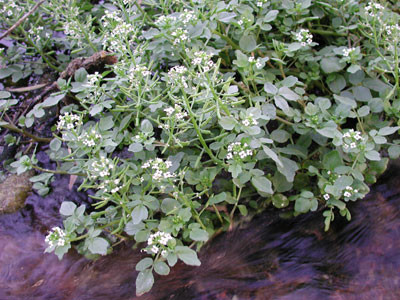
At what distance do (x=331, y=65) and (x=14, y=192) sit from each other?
1.97 m

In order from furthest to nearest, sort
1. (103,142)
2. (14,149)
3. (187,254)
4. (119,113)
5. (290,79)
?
(14,149) → (119,113) → (290,79) → (103,142) → (187,254)

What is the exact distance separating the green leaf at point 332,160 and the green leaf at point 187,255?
0.79 meters

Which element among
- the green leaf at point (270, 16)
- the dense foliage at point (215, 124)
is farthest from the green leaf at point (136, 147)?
the green leaf at point (270, 16)

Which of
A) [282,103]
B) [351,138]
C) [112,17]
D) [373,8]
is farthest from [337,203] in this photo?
[112,17]

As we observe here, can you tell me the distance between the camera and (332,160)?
191cm

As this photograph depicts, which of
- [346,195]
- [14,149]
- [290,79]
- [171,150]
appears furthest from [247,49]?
[14,149]

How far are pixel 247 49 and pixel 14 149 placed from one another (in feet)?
5.29

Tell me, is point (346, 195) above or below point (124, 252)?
above

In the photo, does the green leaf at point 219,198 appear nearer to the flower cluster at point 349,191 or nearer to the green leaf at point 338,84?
the flower cluster at point 349,191

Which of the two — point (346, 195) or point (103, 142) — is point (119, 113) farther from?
point (346, 195)

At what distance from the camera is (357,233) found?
2047 millimetres

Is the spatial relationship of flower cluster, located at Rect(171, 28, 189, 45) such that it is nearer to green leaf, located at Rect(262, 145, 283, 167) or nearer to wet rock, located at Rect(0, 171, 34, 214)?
green leaf, located at Rect(262, 145, 283, 167)

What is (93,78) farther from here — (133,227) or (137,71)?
(133,227)

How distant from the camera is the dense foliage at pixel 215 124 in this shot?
66.1 inches
